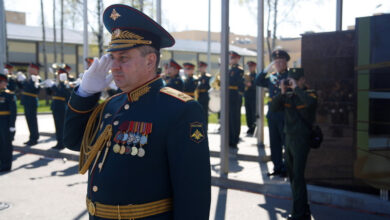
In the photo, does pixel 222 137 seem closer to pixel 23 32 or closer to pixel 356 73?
pixel 356 73

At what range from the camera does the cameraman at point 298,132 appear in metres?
5.23

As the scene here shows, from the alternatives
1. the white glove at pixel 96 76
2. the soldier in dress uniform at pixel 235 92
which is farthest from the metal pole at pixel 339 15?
the white glove at pixel 96 76

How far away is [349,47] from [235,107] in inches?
189

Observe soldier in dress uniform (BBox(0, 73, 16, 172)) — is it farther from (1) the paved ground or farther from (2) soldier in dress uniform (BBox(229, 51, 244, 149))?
(2) soldier in dress uniform (BBox(229, 51, 244, 149))

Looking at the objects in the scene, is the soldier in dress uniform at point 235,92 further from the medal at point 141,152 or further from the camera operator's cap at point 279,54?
the medal at point 141,152

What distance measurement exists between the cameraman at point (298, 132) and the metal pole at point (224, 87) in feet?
5.88

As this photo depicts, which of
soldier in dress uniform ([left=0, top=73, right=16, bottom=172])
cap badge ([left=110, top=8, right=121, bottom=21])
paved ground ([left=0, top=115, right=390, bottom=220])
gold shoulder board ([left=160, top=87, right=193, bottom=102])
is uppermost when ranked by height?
cap badge ([left=110, top=8, right=121, bottom=21])

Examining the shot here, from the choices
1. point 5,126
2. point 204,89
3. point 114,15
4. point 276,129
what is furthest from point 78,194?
point 204,89

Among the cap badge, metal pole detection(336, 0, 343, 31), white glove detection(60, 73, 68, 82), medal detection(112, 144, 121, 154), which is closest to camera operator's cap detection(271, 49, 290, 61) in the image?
metal pole detection(336, 0, 343, 31)

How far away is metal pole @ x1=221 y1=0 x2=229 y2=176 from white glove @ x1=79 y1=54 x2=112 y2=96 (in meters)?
4.92

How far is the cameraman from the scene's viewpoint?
5.23 meters

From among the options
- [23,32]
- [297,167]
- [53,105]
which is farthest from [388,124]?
[23,32]

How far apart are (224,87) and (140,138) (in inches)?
205

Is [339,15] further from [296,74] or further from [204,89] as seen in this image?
[204,89]
